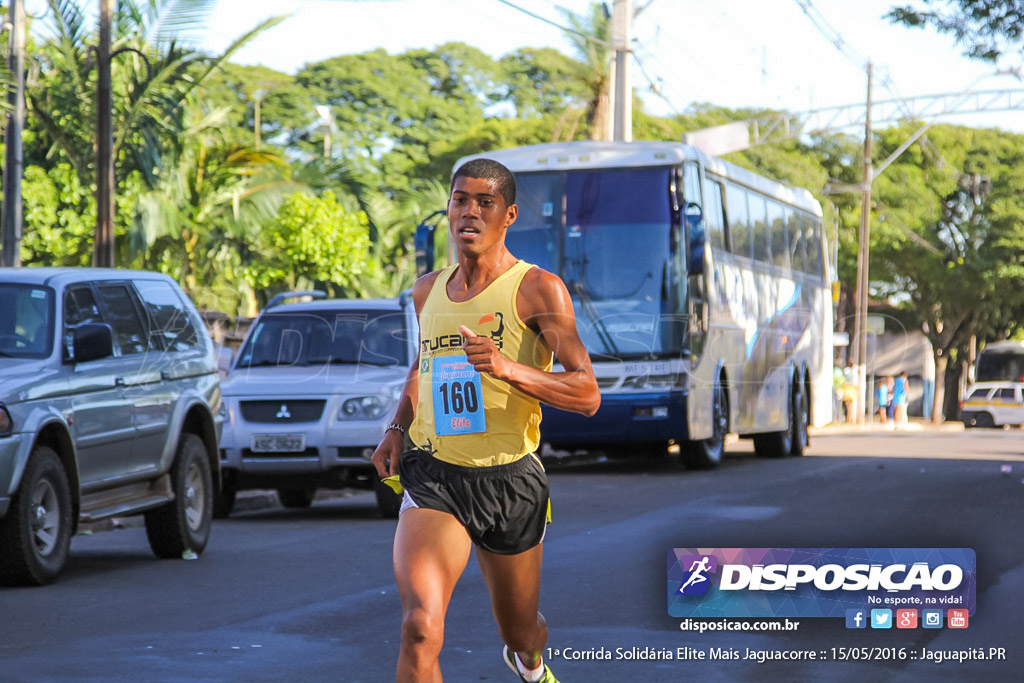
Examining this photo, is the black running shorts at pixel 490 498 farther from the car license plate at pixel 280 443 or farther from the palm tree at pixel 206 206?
the palm tree at pixel 206 206

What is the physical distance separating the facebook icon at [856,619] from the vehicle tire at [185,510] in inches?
200

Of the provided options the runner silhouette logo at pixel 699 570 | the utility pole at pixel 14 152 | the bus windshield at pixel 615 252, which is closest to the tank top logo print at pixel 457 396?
the runner silhouette logo at pixel 699 570

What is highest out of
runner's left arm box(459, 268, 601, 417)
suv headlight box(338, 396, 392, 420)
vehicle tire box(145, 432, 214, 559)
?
runner's left arm box(459, 268, 601, 417)

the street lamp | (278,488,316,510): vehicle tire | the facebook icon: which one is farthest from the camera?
the street lamp

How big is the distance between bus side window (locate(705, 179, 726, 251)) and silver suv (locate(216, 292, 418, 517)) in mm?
5861

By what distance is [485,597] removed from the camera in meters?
8.91

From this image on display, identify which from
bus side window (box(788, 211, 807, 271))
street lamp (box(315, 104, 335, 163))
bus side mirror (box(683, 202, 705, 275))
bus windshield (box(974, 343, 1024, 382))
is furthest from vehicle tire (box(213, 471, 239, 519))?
bus windshield (box(974, 343, 1024, 382))

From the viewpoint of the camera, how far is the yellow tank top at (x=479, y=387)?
486cm

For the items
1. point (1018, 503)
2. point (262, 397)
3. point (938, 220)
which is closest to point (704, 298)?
point (1018, 503)

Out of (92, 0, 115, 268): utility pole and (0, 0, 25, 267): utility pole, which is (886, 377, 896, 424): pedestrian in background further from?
(92, 0, 115, 268): utility pole

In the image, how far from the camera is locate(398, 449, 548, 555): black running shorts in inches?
193

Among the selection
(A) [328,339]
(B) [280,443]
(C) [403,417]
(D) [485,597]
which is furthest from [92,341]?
(A) [328,339]

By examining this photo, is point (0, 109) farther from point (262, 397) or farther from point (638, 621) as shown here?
point (638, 621)

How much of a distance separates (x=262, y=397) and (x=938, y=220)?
40915mm
